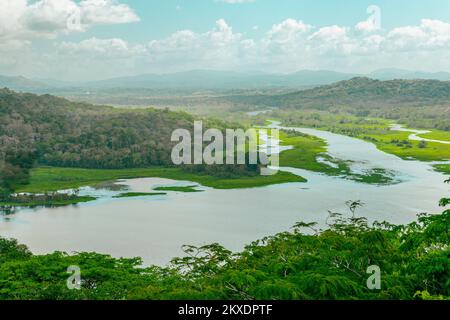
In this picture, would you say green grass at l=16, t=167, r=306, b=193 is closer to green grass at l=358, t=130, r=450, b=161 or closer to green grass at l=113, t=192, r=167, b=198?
green grass at l=113, t=192, r=167, b=198

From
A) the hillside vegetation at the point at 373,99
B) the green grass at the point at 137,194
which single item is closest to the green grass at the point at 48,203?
the green grass at the point at 137,194

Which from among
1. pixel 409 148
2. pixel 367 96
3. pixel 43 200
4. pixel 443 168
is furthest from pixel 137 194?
pixel 367 96

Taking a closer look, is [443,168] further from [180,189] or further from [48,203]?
[48,203]

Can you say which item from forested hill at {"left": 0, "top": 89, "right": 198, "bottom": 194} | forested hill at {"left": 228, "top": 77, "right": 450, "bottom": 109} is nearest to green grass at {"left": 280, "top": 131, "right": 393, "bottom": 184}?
forested hill at {"left": 0, "top": 89, "right": 198, "bottom": 194}

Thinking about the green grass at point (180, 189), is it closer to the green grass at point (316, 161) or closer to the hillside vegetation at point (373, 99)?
the green grass at point (316, 161)

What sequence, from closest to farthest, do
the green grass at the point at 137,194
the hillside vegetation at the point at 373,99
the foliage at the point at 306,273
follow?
the foliage at the point at 306,273
the green grass at the point at 137,194
the hillside vegetation at the point at 373,99
